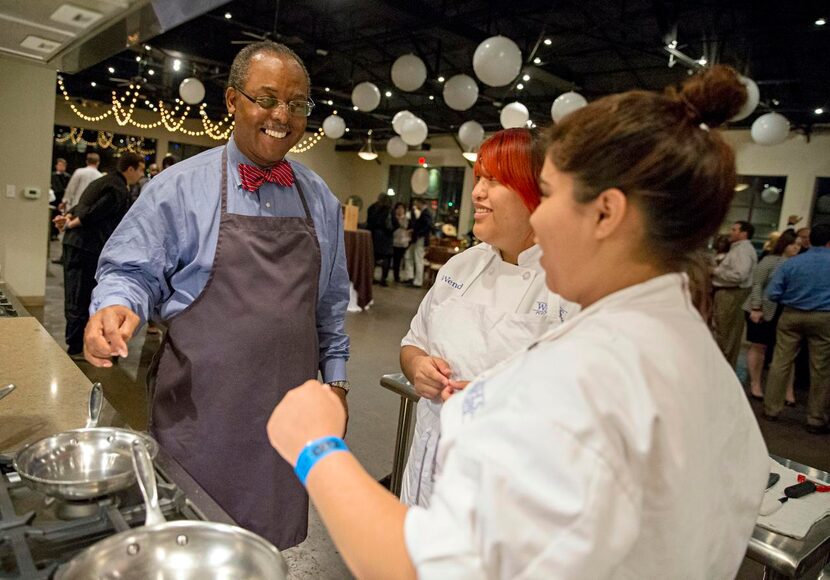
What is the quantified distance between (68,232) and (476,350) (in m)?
4.44

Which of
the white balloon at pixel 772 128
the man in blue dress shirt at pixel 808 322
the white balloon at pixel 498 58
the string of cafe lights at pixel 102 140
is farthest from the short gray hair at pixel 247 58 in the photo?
the string of cafe lights at pixel 102 140

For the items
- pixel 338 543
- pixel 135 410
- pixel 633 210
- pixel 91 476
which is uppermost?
pixel 633 210

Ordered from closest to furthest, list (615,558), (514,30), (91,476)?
(615,558)
(91,476)
(514,30)

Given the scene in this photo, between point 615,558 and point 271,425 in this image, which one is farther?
point 271,425

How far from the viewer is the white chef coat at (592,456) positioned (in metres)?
0.54

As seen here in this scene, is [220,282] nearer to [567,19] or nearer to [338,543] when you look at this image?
[338,543]

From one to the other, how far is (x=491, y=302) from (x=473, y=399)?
834 millimetres

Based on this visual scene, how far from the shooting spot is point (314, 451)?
2.29ft

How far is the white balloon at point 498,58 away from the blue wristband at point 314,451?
5.48 metres

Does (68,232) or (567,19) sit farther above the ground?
(567,19)

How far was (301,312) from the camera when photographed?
1.43 m

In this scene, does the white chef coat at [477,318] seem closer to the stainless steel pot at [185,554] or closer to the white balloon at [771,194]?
the stainless steel pot at [185,554]

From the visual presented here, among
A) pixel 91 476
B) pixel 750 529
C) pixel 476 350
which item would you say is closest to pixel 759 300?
pixel 476 350

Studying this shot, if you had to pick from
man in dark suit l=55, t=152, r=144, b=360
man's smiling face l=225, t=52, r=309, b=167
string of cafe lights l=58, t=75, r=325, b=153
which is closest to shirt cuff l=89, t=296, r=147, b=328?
man's smiling face l=225, t=52, r=309, b=167
